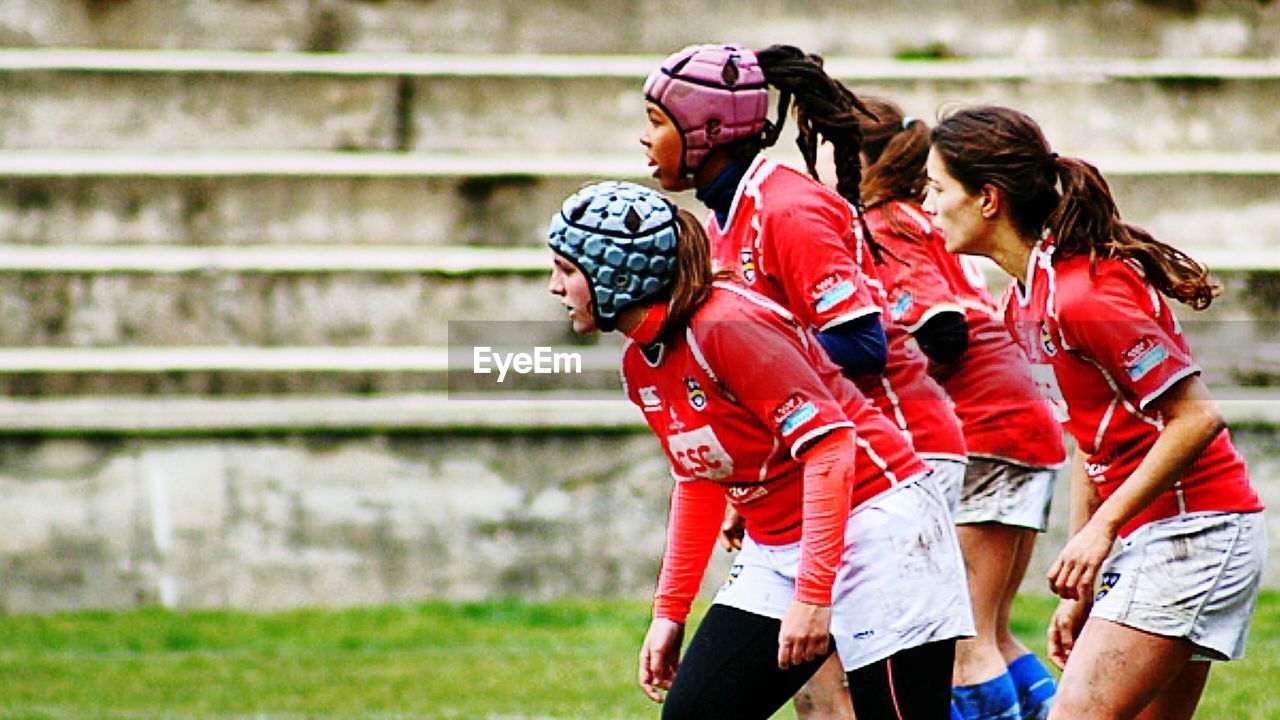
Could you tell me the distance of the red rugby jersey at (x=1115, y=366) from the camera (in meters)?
4.63

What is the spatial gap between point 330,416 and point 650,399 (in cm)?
736

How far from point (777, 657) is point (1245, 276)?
9.21 metres

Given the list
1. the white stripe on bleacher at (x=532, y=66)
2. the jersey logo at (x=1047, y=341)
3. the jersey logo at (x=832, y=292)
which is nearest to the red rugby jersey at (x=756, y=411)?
the jersey logo at (x=832, y=292)

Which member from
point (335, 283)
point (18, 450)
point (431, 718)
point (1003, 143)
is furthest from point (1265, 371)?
point (1003, 143)

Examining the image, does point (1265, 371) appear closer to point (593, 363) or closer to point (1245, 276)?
point (1245, 276)

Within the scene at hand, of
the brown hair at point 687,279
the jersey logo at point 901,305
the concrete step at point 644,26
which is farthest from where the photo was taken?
the concrete step at point 644,26

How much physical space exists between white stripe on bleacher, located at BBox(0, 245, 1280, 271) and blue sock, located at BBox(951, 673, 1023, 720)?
267 inches

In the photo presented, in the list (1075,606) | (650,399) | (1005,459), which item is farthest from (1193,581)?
(1005,459)

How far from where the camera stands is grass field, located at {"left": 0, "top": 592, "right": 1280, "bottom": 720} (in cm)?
852

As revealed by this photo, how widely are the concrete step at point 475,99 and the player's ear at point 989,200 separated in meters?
8.28

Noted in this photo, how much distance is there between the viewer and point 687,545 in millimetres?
5043

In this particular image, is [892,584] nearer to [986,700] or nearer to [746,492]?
[746,492]

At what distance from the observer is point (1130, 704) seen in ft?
15.4

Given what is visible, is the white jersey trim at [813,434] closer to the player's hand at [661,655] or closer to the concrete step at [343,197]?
the player's hand at [661,655]
